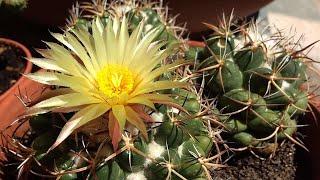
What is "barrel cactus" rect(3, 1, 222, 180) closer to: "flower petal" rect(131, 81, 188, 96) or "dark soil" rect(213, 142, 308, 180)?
"flower petal" rect(131, 81, 188, 96)

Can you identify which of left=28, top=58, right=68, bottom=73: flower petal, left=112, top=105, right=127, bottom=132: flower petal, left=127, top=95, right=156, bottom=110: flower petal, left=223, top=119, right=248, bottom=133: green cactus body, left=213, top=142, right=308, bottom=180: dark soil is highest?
left=28, top=58, right=68, bottom=73: flower petal

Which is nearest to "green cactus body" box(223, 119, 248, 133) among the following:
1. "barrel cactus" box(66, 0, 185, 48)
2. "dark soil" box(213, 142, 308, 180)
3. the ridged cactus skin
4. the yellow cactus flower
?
the ridged cactus skin

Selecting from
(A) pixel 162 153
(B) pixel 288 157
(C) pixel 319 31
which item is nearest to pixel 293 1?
(C) pixel 319 31

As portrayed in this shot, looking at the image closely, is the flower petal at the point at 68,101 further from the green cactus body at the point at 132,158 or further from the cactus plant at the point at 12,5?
the cactus plant at the point at 12,5

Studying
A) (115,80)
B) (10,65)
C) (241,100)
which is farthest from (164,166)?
(10,65)

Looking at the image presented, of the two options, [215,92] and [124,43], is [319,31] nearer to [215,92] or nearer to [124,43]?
[215,92]

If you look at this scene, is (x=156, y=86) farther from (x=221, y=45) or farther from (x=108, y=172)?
(x=221, y=45)
